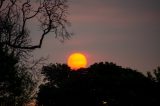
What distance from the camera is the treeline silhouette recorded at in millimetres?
44188

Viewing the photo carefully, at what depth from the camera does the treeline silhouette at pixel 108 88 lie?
44.2 metres

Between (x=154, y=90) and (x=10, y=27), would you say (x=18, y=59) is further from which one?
(x=154, y=90)

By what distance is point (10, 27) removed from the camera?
1080 inches

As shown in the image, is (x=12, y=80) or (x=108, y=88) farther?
(x=108, y=88)

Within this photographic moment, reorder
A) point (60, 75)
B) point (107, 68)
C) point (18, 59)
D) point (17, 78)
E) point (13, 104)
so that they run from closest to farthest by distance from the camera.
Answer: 1. point (18, 59)
2. point (17, 78)
3. point (13, 104)
4. point (107, 68)
5. point (60, 75)

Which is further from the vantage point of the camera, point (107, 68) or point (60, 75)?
point (60, 75)

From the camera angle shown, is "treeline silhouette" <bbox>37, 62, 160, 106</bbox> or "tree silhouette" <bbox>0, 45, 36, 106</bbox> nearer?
"tree silhouette" <bbox>0, 45, 36, 106</bbox>

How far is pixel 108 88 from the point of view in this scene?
4634 centimetres

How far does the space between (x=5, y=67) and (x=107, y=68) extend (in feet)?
67.7

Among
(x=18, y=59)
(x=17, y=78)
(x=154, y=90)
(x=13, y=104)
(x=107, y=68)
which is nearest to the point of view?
(x=18, y=59)

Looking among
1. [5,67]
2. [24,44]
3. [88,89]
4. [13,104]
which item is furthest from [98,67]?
[24,44]

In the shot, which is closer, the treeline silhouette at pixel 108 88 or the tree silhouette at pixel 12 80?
the tree silhouette at pixel 12 80

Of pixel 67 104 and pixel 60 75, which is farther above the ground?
pixel 60 75

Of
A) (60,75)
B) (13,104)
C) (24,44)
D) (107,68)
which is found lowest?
(13,104)
